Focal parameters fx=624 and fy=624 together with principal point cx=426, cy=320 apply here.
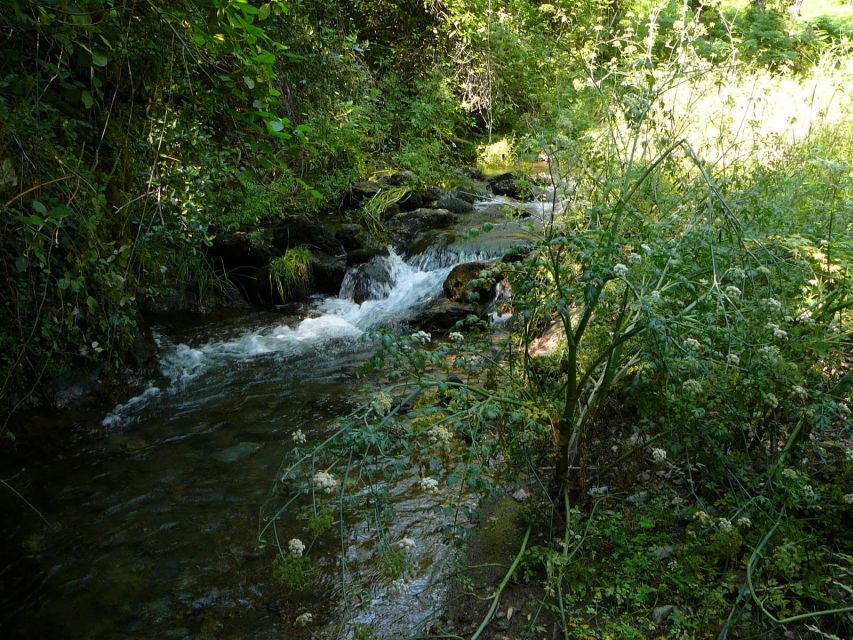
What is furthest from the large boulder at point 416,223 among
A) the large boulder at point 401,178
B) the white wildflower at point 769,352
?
the white wildflower at point 769,352

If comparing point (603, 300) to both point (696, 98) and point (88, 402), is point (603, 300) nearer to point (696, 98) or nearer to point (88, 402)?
point (696, 98)

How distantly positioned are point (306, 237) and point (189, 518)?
6351 mm

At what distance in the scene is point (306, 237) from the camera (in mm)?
10109

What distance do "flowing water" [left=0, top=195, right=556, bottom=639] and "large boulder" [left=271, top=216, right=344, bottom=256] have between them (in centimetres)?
275

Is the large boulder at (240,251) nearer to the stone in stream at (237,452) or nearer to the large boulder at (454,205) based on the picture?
the large boulder at (454,205)

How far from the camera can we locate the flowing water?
134 inches

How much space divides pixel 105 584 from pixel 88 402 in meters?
2.75

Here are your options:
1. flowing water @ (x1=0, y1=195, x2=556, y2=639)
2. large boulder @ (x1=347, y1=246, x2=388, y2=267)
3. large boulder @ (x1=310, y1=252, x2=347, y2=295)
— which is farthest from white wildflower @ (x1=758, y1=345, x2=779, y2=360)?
large boulder @ (x1=347, y1=246, x2=388, y2=267)

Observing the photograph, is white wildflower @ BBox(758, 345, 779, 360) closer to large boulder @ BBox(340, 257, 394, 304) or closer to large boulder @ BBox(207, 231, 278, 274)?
large boulder @ BBox(340, 257, 394, 304)

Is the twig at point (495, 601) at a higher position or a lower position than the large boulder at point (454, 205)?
lower

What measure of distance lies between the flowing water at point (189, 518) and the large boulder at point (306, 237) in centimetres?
275

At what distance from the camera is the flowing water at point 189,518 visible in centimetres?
340

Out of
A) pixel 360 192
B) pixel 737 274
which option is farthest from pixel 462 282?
pixel 737 274

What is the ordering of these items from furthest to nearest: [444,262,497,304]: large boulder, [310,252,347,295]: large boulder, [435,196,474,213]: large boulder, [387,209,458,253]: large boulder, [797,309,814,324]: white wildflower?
[435,196,474,213]: large boulder
[387,209,458,253]: large boulder
[310,252,347,295]: large boulder
[444,262,497,304]: large boulder
[797,309,814,324]: white wildflower
